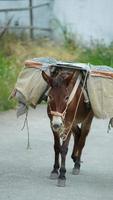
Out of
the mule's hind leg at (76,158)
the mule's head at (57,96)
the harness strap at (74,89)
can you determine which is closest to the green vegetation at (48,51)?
the mule's hind leg at (76,158)

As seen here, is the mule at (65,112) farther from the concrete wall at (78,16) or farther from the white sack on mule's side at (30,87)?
the concrete wall at (78,16)

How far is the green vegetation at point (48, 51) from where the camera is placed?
20797 mm

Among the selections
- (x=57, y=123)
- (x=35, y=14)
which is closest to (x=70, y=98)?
(x=57, y=123)

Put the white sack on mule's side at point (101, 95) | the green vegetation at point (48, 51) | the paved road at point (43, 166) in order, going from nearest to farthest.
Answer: the paved road at point (43, 166) → the white sack on mule's side at point (101, 95) → the green vegetation at point (48, 51)

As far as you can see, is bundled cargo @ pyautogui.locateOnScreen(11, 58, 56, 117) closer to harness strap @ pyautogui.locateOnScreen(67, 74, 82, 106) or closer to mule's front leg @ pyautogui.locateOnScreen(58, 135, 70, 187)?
harness strap @ pyautogui.locateOnScreen(67, 74, 82, 106)

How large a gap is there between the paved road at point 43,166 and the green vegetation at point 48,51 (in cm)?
457

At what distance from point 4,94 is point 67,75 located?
7.76 metres

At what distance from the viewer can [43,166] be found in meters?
11.5

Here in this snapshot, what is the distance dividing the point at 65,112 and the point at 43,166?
1.80 m

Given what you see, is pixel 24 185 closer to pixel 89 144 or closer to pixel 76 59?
pixel 89 144

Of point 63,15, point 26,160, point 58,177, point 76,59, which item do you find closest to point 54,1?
point 63,15

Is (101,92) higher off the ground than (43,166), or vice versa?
(101,92)

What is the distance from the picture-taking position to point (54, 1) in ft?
79.5

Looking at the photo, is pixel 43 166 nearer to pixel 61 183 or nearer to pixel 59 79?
pixel 61 183
